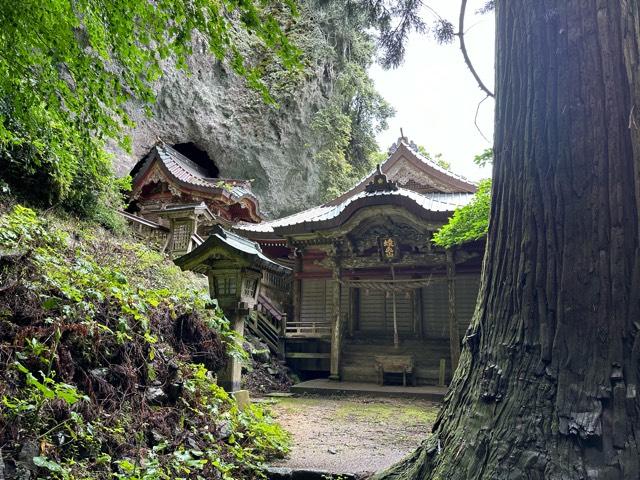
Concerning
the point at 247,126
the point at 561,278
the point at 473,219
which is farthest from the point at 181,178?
the point at 561,278

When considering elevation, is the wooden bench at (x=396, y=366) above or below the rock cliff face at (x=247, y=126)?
below

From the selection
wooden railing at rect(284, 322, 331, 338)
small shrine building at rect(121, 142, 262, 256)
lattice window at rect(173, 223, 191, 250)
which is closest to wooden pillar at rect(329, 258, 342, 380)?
wooden railing at rect(284, 322, 331, 338)

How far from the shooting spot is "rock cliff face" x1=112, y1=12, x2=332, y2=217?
1950 cm

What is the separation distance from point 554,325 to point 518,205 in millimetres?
694

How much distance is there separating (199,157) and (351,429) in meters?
19.1

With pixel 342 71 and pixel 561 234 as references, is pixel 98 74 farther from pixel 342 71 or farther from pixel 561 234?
pixel 342 71

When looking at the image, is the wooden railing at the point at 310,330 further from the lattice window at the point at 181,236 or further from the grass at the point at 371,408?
the lattice window at the point at 181,236

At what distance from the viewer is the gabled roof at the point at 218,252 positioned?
210 inches

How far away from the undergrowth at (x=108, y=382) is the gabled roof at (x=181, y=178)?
11.8 metres

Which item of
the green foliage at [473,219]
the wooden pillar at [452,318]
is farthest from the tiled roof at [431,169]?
the green foliage at [473,219]

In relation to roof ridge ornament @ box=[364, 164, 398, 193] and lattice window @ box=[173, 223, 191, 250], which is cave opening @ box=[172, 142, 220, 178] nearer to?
lattice window @ box=[173, 223, 191, 250]

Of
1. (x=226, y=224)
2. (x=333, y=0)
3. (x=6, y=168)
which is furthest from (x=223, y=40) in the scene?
(x=226, y=224)

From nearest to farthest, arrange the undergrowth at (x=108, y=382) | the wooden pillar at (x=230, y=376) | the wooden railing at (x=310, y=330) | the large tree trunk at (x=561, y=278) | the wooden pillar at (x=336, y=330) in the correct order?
the large tree trunk at (x=561, y=278) → the undergrowth at (x=108, y=382) → the wooden pillar at (x=230, y=376) → the wooden pillar at (x=336, y=330) → the wooden railing at (x=310, y=330)

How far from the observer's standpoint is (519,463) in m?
1.94
